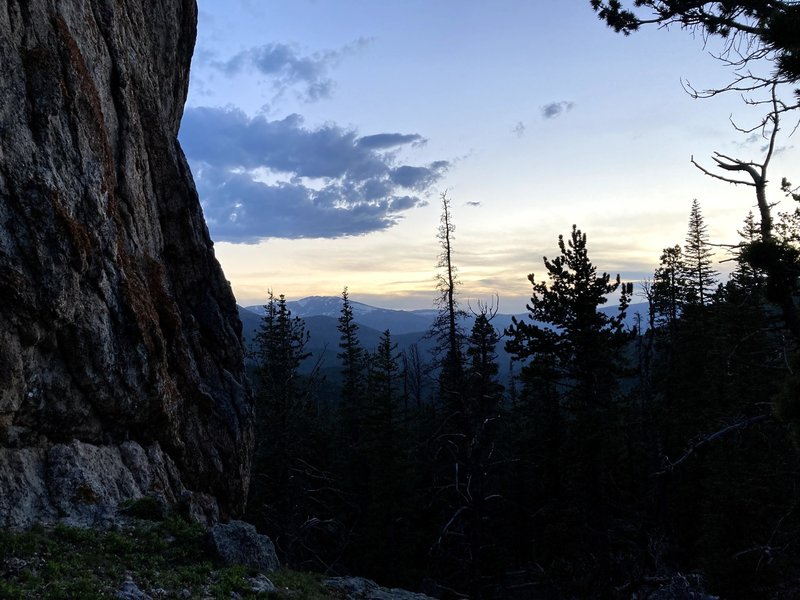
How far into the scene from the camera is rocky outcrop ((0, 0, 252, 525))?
35.0 ft

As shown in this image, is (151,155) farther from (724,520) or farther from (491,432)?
(724,520)

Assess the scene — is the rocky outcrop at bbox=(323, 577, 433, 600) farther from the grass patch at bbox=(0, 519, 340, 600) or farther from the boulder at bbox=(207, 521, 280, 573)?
the boulder at bbox=(207, 521, 280, 573)

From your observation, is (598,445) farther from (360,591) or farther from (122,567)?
(122,567)

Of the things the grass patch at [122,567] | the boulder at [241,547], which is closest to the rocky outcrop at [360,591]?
the grass patch at [122,567]

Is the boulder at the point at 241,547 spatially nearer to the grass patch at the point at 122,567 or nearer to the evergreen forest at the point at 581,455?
the grass patch at the point at 122,567

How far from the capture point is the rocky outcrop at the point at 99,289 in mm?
10664

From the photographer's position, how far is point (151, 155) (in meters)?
19.2

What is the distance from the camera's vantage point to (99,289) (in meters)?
12.8

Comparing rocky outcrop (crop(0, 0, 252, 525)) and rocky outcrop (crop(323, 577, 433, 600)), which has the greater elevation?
rocky outcrop (crop(0, 0, 252, 525))

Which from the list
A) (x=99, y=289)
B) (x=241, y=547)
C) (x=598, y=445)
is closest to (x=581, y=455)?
(x=598, y=445)

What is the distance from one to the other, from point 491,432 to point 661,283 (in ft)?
89.2

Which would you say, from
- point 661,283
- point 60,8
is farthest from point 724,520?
point 60,8

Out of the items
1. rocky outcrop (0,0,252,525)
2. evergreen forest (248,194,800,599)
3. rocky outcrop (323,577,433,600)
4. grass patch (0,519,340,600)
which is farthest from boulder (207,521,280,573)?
evergreen forest (248,194,800,599)

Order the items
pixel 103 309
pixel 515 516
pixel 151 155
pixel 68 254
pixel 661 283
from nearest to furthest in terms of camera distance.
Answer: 1. pixel 68 254
2. pixel 103 309
3. pixel 151 155
4. pixel 515 516
5. pixel 661 283
